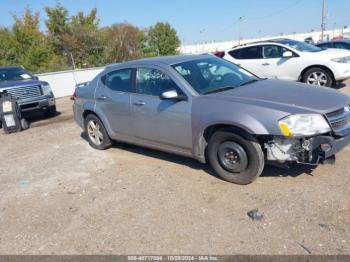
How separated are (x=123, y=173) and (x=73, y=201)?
38.7 inches

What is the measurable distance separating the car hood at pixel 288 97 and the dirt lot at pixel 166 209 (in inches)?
37.3

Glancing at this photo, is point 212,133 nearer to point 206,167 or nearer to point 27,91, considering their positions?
point 206,167

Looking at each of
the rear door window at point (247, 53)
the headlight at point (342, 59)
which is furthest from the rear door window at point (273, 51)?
the headlight at point (342, 59)

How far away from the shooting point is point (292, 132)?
146 inches

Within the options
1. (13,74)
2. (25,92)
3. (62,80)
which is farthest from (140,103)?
(62,80)

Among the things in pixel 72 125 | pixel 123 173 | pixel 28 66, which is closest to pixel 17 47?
pixel 28 66

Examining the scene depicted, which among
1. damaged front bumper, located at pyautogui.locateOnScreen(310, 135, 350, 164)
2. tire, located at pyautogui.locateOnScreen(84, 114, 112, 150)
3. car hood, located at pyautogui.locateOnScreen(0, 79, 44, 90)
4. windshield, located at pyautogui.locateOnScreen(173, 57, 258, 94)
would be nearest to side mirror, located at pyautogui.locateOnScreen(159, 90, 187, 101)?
windshield, located at pyautogui.locateOnScreen(173, 57, 258, 94)

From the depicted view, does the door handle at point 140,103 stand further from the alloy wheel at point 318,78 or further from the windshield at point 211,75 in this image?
the alloy wheel at point 318,78

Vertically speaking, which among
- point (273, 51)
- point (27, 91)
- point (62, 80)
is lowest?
point (62, 80)

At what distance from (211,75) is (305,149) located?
1801mm

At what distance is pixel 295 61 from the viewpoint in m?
9.38

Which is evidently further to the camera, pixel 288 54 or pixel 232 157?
pixel 288 54

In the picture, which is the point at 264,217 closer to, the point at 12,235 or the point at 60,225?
the point at 60,225

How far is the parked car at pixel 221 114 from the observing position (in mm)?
3795
